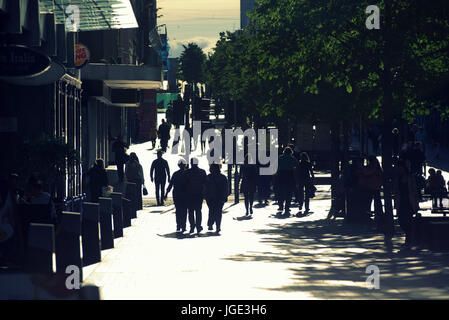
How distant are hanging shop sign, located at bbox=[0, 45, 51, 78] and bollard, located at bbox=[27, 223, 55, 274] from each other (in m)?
4.04

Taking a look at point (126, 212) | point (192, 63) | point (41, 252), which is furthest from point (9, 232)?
point (192, 63)

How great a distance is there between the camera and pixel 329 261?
15898mm

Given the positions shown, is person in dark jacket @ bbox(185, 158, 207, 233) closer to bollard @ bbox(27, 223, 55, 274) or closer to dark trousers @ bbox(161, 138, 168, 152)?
bollard @ bbox(27, 223, 55, 274)

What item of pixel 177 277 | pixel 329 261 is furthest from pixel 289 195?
pixel 177 277

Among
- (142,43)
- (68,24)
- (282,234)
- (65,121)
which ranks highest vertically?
(142,43)

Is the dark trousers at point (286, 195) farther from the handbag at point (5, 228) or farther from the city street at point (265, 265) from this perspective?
the handbag at point (5, 228)

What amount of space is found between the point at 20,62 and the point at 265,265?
15.8 feet

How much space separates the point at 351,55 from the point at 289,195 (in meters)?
6.02

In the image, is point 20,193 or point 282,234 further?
point 282,234

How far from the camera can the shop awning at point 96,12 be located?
79.9 ft

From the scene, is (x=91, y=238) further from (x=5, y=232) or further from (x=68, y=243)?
(x=5, y=232)

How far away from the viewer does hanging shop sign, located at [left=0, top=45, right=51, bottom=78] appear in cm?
1526

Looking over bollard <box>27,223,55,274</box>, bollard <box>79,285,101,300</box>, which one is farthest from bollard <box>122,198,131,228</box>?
bollard <box>27,223,55,274</box>

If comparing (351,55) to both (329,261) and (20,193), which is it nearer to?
(329,261)
